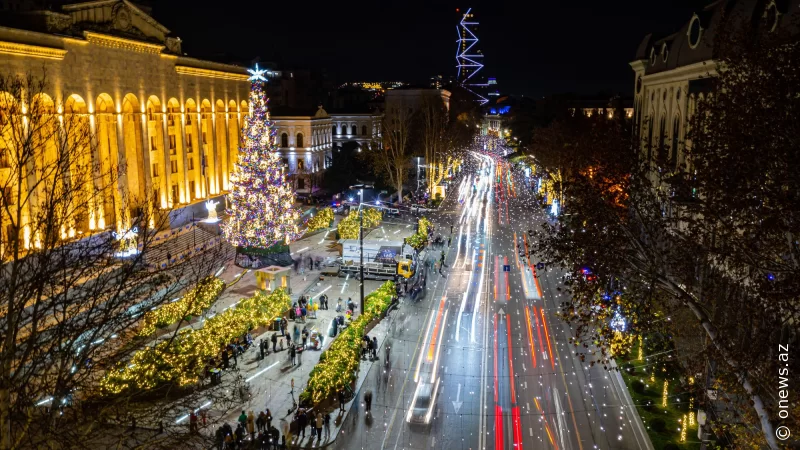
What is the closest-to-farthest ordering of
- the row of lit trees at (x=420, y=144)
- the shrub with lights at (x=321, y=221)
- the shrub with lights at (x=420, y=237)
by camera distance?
the shrub with lights at (x=420, y=237) → the shrub with lights at (x=321, y=221) → the row of lit trees at (x=420, y=144)

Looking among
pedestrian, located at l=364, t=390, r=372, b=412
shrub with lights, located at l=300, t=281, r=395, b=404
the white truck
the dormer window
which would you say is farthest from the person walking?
the dormer window

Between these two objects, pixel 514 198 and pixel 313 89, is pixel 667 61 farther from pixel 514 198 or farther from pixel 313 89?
pixel 313 89

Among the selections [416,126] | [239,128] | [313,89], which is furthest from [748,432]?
[313,89]

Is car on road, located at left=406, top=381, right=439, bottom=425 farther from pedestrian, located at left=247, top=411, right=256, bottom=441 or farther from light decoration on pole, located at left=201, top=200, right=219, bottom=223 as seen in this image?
light decoration on pole, located at left=201, top=200, right=219, bottom=223

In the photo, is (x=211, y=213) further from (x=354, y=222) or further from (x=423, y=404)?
(x=423, y=404)

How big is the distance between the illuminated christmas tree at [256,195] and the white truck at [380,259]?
13.1 ft

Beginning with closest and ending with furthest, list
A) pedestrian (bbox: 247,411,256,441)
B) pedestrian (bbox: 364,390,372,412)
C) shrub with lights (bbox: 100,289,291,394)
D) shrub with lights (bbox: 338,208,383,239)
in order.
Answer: shrub with lights (bbox: 100,289,291,394)
pedestrian (bbox: 247,411,256,441)
pedestrian (bbox: 364,390,372,412)
shrub with lights (bbox: 338,208,383,239)

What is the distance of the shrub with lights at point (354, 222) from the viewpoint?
1507 inches

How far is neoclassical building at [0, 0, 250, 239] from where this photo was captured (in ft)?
90.5

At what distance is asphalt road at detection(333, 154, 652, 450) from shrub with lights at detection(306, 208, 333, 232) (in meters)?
12.7

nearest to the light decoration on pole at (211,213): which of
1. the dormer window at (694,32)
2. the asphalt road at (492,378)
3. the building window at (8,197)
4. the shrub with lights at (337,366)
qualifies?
the asphalt road at (492,378)

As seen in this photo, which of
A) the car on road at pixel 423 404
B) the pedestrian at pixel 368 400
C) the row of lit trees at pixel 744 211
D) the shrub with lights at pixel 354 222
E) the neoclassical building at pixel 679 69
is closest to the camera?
the row of lit trees at pixel 744 211

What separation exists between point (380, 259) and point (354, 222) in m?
7.57

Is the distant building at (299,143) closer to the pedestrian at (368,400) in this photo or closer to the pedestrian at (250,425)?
the pedestrian at (368,400)
